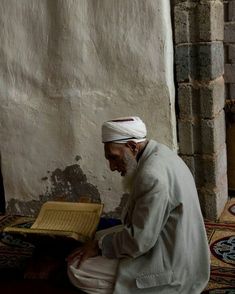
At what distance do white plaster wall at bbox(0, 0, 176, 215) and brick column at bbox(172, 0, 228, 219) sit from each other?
0.41 feet

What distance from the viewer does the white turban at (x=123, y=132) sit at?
275cm

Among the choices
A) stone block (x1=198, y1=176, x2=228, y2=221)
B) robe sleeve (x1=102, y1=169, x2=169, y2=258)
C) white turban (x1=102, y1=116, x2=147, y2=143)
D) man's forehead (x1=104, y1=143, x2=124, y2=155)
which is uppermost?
white turban (x1=102, y1=116, x2=147, y2=143)

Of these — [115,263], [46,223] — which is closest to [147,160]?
[115,263]

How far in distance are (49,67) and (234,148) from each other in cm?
206

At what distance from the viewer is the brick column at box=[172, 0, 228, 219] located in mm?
4090

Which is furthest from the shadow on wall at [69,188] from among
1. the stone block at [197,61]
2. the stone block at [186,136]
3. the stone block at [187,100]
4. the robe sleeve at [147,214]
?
the robe sleeve at [147,214]

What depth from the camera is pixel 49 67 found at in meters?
4.45

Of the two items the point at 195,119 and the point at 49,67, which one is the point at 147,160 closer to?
the point at 195,119

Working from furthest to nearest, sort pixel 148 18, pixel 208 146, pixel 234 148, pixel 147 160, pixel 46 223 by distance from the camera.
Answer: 1. pixel 234 148
2. pixel 208 146
3. pixel 148 18
4. pixel 46 223
5. pixel 147 160

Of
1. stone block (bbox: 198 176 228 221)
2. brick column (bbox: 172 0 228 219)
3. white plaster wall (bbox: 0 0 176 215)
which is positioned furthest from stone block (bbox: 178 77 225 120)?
stone block (bbox: 198 176 228 221)

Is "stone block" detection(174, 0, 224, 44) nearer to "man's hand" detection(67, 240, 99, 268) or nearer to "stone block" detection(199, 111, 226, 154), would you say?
"stone block" detection(199, 111, 226, 154)

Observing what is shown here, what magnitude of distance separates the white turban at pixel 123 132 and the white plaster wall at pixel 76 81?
1.43 metres

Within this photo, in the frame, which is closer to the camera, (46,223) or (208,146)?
(46,223)

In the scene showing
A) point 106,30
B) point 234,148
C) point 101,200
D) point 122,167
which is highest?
point 106,30
